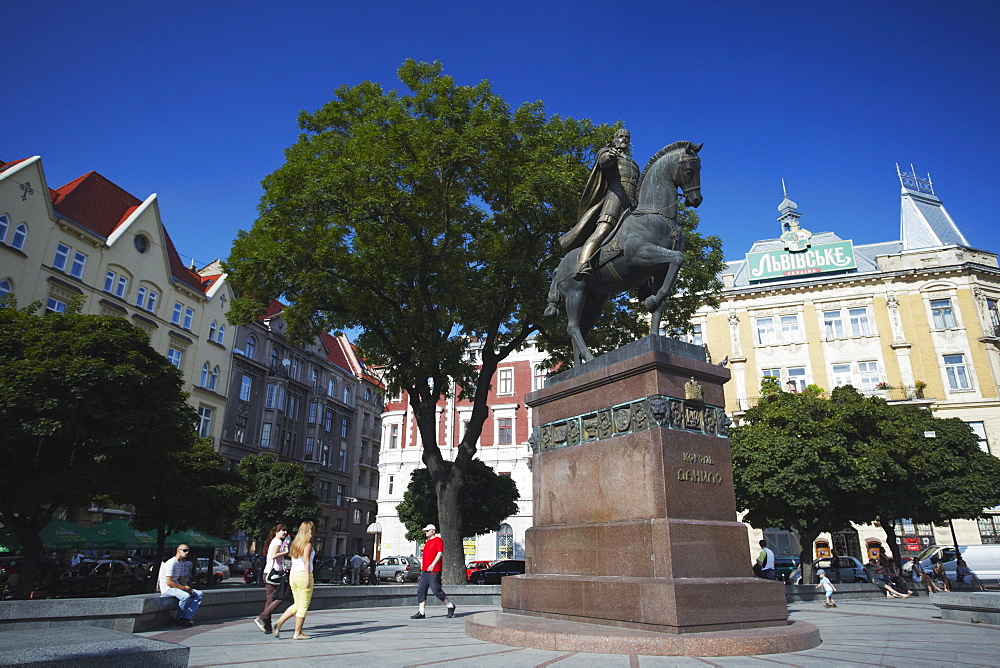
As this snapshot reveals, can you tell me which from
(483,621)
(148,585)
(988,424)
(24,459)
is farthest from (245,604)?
(988,424)

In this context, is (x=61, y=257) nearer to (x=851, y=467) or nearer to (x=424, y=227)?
(x=424, y=227)

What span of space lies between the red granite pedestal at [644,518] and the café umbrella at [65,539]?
21.0 metres

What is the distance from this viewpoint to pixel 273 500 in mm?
32625

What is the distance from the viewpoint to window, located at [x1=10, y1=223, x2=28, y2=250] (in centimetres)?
3092

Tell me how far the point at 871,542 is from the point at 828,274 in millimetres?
16737

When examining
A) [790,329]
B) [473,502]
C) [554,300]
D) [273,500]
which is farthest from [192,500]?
[790,329]

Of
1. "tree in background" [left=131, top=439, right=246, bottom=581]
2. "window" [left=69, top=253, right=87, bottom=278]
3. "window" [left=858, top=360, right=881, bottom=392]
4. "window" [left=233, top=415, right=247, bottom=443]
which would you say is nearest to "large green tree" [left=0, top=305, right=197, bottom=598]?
"tree in background" [left=131, top=439, right=246, bottom=581]

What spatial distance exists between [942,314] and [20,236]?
51197 millimetres

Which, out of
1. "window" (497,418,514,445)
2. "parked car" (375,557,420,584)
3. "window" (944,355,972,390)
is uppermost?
"window" (944,355,972,390)

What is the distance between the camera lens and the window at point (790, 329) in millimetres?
41062

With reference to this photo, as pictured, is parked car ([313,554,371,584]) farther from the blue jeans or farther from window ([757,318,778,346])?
window ([757,318,778,346])

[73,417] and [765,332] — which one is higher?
[765,332]

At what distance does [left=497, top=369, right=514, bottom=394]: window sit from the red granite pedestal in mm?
37971

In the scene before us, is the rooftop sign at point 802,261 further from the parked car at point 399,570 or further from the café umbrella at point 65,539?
the café umbrella at point 65,539
